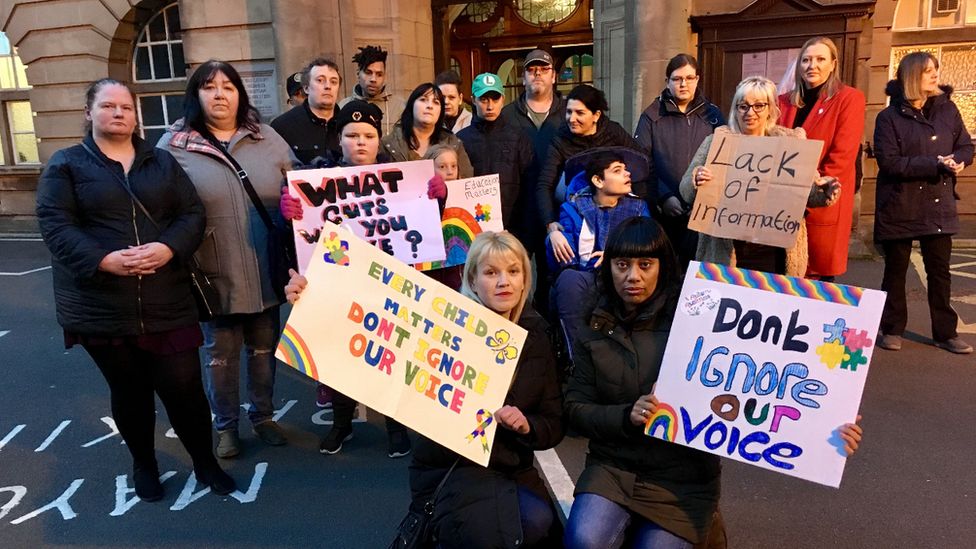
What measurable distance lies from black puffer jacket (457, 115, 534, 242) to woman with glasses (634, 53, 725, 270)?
76cm

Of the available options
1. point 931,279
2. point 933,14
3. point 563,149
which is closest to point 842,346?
point 563,149

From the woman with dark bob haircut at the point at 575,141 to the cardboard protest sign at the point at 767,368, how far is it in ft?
5.34

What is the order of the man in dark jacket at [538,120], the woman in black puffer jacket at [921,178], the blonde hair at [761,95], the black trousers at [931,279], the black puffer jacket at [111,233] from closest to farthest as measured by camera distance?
1. the black puffer jacket at [111,233]
2. the blonde hair at [761,95]
3. the man in dark jacket at [538,120]
4. the woman in black puffer jacket at [921,178]
5. the black trousers at [931,279]

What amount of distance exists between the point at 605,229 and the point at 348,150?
55.9 inches

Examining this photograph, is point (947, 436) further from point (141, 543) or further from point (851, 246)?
point (851, 246)

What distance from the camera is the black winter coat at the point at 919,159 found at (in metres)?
4.92

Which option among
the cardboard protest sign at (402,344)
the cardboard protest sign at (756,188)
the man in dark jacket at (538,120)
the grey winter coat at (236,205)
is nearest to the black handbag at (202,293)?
the grey winter coat at (236,205)

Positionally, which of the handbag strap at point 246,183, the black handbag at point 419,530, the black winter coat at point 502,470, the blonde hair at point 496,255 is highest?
the handbag strap at point 246,183

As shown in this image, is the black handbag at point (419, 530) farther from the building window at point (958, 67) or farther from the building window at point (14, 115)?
the building window at point (14, 115)

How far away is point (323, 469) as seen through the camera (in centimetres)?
372

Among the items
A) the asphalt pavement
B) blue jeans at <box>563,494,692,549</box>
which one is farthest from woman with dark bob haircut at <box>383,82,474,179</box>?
blue jeans at <box>563,494,692,549</box>

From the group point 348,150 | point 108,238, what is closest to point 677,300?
point 348,150

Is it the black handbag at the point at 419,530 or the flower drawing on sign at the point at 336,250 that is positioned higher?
the flower drawing on sign at the point at 336,250

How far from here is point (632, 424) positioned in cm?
230
